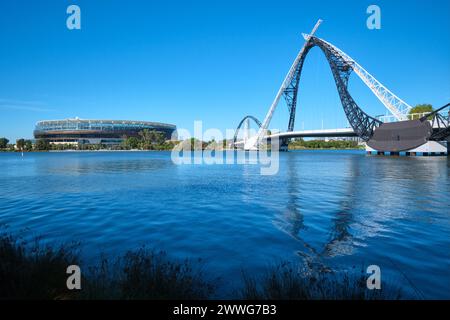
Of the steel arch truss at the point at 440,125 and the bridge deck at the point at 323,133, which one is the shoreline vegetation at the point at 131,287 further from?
the bridge deck at the point at 323,133

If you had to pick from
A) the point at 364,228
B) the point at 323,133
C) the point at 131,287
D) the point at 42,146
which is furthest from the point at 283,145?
A: the point at 42,146

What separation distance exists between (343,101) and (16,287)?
325 ft

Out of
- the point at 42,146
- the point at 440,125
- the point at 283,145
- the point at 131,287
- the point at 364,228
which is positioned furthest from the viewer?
the point at 42,146

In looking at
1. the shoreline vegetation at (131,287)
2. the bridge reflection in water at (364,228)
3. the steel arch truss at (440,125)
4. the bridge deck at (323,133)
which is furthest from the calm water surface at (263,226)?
the bridge deck at (323,133)

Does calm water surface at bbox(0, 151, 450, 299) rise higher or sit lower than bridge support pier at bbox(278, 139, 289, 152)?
lower

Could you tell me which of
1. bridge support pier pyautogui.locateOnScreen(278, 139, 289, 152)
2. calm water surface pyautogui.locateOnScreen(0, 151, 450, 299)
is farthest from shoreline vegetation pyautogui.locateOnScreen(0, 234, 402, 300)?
bridge support pier pyautogui.locateOnScreen(278, 139, 289, 152)

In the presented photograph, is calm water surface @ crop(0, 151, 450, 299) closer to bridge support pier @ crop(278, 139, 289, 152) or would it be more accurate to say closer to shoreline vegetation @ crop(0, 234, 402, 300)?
shoreline vegetation @ crop(0, 234, 402, 300)

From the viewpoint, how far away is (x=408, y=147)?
73875 millimetres

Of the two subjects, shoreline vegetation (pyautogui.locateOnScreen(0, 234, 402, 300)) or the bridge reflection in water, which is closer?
shoreline vegetation (pyautogui.locateOnScreen(0, 234, 402, 300))

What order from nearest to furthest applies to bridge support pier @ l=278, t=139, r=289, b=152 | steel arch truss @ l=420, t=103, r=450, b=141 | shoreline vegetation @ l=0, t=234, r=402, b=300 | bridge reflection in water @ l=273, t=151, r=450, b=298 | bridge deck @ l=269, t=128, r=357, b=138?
shoreline vegetation @ l=0, t=234, r=402, b=300 → bridge reflection in water @ l=273, t=151, r=450, b=298 → steel arch truss @ l=420, t=103, r=450, b=141 → bridge deck @ l=269, t=128, r=357, b=138 → bridge support pier @ l=278, t=139, r=289, b=152

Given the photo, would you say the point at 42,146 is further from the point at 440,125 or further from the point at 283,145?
the point at 440,125
